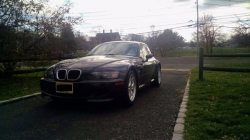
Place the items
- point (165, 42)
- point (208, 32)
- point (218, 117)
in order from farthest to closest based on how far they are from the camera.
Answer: point (165, 42) < point (208, 32) < point (218, 117)

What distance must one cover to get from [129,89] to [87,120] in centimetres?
120

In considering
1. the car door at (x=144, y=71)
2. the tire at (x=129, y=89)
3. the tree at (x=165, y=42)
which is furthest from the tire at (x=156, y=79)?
the tree at (x=165, y=42)

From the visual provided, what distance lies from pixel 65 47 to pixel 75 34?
4.97 ft

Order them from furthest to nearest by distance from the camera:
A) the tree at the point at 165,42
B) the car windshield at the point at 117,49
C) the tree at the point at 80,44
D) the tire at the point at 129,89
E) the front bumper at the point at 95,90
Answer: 1. the tree at the point at 165,42
2. the tree at the point at 80,44
3. the car windshield at the point at 117,49
4. the tire at the point at 129,89
5. the front bumper at the point at 95,90

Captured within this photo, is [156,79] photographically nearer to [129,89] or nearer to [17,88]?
[129,89]

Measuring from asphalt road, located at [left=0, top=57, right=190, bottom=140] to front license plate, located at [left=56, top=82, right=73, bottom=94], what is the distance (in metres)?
0.38

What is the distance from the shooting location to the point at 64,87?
369 centimetres

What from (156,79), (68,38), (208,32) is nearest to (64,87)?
(156,79)

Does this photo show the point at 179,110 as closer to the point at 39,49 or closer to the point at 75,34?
the point at 39,49

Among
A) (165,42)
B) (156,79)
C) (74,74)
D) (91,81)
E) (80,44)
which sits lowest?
(156,79)

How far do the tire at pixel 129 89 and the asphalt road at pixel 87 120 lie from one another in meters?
0.13

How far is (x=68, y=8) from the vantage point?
949cm

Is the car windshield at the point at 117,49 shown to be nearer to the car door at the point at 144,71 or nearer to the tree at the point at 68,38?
the car door at the point at 144,71

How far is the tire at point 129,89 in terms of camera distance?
392 cm
